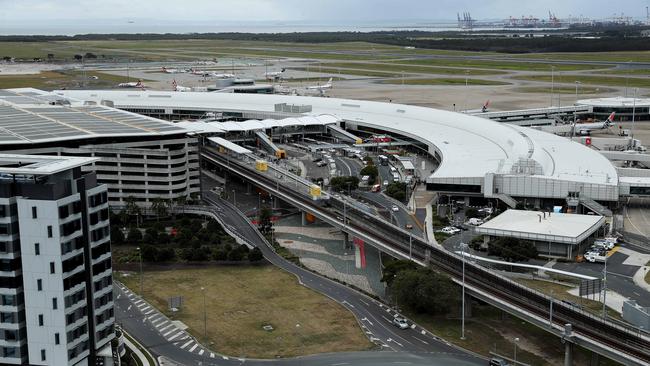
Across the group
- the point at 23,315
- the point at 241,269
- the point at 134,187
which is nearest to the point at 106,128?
the point at 134,187

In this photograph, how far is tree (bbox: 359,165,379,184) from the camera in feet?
247

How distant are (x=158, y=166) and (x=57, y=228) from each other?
33495 mm

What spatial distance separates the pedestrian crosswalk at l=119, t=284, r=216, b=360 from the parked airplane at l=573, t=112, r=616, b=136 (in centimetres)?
7401

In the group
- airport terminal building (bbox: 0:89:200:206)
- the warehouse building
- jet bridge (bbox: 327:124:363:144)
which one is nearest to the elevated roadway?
the warehouse building

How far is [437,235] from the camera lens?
56219 mm

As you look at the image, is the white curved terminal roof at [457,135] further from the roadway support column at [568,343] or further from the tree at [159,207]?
the roadway support column at [568,343]

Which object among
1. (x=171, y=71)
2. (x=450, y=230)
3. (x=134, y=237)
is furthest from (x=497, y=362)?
(x=171, y=71)

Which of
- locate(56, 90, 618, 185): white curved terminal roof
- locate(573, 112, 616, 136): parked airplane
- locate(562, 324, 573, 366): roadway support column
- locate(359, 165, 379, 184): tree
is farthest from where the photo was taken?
locate(573, 112, 616, 136): parked airplane

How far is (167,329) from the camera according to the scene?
40.7 meters

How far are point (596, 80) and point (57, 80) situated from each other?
111m

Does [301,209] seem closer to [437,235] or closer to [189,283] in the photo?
[437,235]

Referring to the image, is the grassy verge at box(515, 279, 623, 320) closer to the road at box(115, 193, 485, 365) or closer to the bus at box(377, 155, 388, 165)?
the road at box(115, 193, 485, 365)

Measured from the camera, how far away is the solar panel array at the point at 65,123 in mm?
66000

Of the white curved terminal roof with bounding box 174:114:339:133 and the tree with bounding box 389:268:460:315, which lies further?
the white curved terminal roof with bounding box 174:114:339:133
